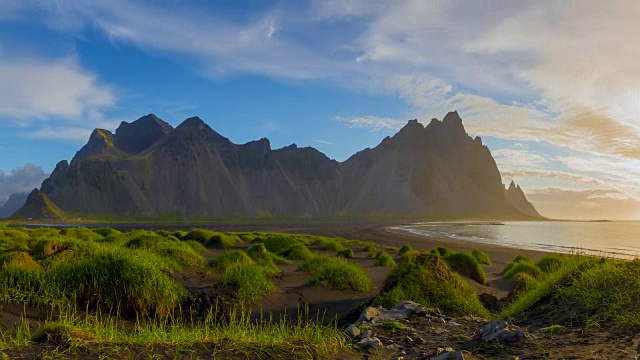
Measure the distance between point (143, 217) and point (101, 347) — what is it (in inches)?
7676

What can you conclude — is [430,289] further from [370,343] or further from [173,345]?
[173,345]

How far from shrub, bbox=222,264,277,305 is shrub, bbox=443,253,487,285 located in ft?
37.3

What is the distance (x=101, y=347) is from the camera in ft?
19.5

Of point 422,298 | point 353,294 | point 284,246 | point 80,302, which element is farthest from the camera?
point 284,246

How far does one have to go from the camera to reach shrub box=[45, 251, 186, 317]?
11484mm

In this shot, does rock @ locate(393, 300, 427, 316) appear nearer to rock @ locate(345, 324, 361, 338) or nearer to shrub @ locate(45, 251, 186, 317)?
rock @ locate(345, 324, 361, 338)

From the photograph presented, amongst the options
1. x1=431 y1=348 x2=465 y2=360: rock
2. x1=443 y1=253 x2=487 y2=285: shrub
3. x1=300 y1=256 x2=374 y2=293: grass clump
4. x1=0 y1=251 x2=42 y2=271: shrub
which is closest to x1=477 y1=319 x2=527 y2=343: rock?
x1=431 y1=348 x2=465 y2=360: rock

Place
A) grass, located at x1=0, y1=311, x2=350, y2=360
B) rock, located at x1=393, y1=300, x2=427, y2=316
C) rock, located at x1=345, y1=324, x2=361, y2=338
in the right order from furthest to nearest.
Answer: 1. rock, located at x1=393, y1=300, x2=427, y2=316
2. rock, located at x1=345, y1=324, x2=361, y2=338
3. grass, located at x1=0, y1=311, x2=350, y2=360

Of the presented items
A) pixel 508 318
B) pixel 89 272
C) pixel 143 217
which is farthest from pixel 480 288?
pixel 143 217

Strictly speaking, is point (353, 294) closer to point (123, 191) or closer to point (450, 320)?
point (450, 320)

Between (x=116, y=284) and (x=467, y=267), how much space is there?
58.0ft

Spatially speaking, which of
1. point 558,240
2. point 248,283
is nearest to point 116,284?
point 248,283

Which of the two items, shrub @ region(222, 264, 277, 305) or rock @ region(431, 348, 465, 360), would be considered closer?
rock @ region(431, 348, 465, 360)

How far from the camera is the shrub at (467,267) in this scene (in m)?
22.1
